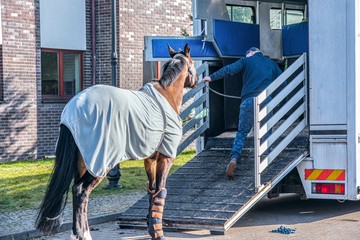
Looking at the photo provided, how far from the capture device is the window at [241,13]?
12170 mm

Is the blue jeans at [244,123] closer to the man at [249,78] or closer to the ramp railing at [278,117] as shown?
Result: the man at [249,78]

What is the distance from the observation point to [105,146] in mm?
7711

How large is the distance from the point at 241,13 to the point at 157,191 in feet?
16.1

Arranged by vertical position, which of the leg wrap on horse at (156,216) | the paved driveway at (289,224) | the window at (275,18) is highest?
the window at (275,18)

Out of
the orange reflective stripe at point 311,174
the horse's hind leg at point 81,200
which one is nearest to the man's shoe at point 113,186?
the orange reflective stripe at point 311,174

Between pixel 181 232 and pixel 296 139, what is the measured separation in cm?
248

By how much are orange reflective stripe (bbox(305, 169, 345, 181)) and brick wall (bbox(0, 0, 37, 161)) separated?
10.8 meters

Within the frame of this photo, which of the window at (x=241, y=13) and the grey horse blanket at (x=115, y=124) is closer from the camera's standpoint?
the grey horse blanket at (x=115, y=124)

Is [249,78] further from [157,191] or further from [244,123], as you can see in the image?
[157,191]

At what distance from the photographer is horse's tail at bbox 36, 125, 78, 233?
306 inches

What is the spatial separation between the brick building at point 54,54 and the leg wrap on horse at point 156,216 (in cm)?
1094

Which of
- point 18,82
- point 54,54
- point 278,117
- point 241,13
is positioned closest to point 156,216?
point 278,117

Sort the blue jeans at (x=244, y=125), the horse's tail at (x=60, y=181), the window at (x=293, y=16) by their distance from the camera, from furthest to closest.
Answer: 1. the window at (x=293, y=16)
2. the blue jeans at (x=244, y=125)
3. the horse's tail at (x=60, y=181)

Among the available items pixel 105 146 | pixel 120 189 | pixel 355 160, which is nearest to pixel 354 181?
pixel 355 160
